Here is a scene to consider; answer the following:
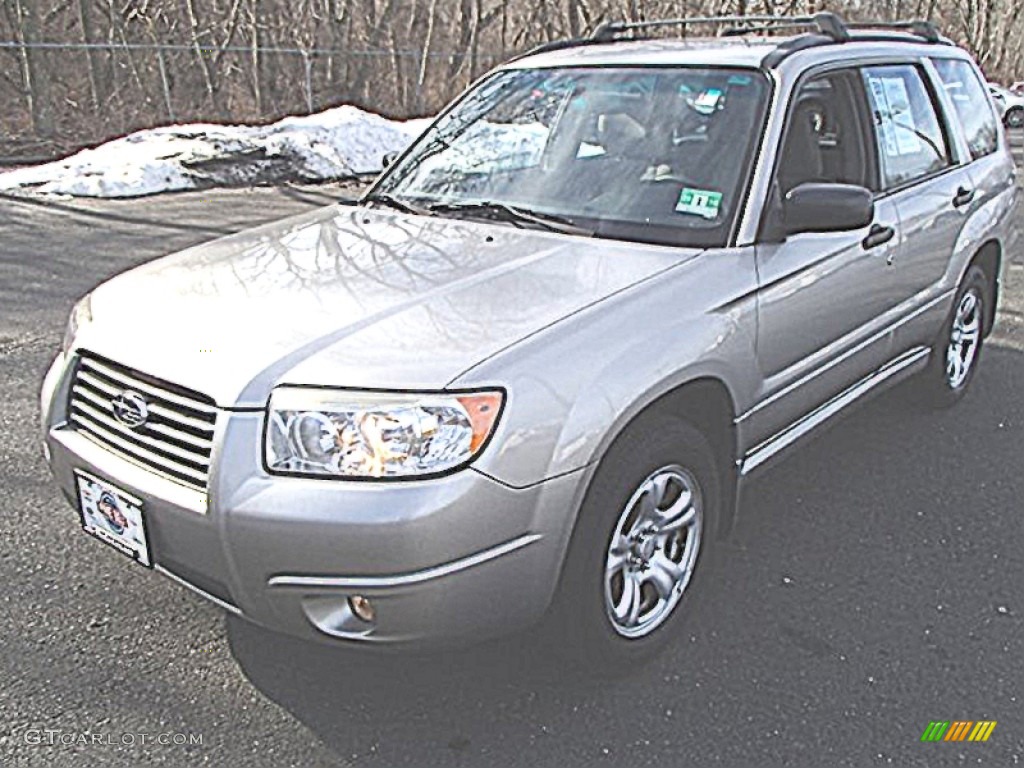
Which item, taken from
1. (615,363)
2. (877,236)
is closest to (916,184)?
(877,236)

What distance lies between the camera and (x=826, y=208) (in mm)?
3176

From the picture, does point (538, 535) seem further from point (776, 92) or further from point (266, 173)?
point (266, 173)

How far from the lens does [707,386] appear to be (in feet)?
9.83

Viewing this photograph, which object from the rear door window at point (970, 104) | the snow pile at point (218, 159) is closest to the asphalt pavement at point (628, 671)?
the rear door window at point (970, 104)

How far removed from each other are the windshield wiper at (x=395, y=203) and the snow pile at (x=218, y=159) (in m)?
8.27

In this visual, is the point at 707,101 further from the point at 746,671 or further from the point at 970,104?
the point at 970,104

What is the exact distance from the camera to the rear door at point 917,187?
13.3ft

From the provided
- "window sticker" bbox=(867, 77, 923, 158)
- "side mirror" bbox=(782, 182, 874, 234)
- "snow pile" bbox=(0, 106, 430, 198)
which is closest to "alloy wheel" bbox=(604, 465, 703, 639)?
"side mirror" bbox=(782, 182, 874, 234)

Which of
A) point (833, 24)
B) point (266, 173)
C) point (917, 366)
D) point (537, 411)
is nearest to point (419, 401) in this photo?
point (537, 411)

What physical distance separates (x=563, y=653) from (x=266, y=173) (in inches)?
426

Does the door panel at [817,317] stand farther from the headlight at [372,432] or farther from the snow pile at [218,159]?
the snow pile at [218,159]

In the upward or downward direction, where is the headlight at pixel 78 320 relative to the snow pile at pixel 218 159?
upward

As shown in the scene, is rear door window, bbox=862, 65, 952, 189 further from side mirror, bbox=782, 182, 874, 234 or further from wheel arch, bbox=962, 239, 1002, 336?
side mirror, bbox=782, 182, 874, 234

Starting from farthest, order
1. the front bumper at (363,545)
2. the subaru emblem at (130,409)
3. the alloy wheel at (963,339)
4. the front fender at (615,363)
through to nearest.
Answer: the alloy wheel at (963,339) → the subaru emblem at (130,409) → the front fender at (615,363) → the front bumper at (363,545)
